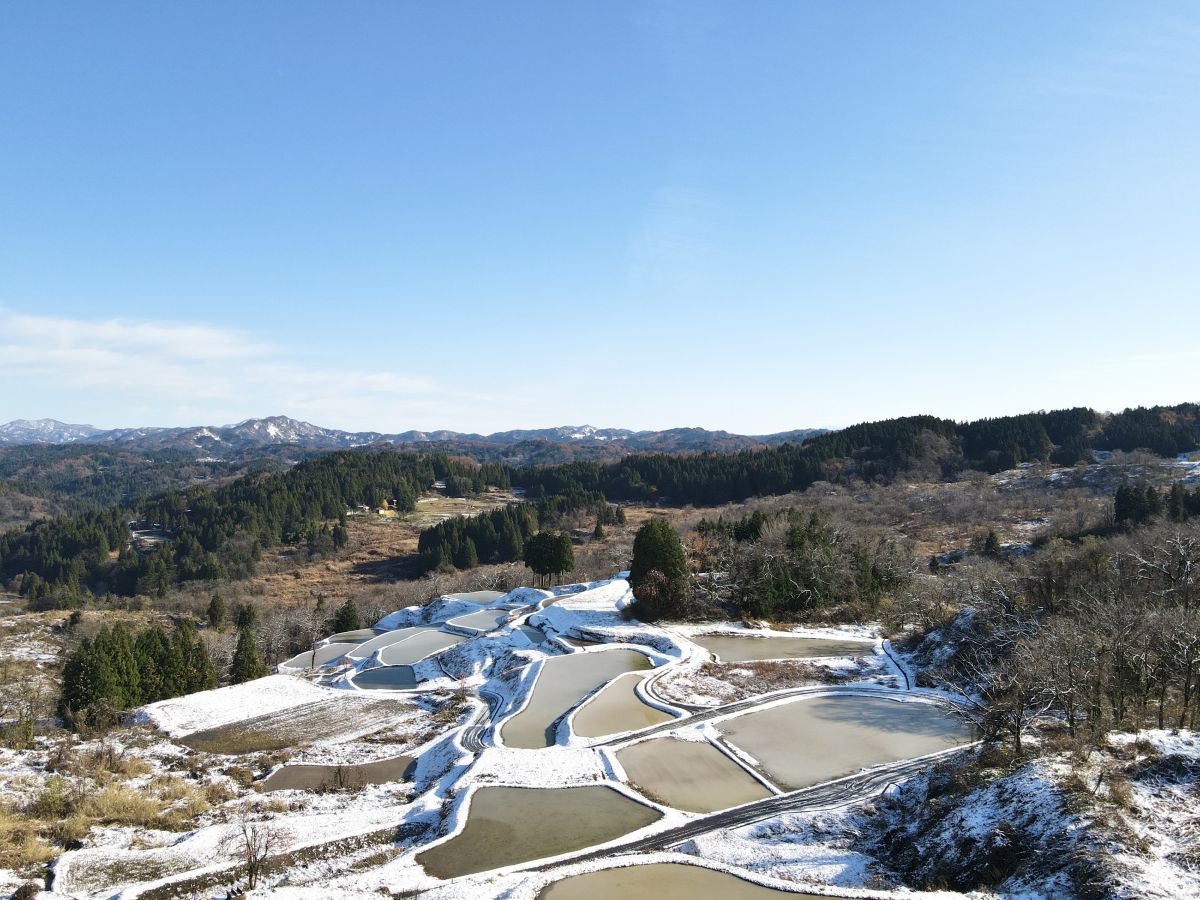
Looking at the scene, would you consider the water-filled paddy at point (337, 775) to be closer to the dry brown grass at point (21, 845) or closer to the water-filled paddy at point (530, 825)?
the water-filled paddy at point (530, 825)

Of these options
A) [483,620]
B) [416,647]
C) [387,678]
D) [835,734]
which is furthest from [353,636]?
[835,734]

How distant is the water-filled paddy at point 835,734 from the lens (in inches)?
830

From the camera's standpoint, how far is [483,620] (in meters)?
47.8

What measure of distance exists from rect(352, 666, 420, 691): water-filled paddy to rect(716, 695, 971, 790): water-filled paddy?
18.8 metres

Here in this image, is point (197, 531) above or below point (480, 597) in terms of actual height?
below

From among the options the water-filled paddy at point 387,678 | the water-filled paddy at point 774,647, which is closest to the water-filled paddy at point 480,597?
the water-filled paddy at point 387,678

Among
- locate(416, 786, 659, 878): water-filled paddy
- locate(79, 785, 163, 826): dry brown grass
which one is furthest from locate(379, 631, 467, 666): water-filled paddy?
locate(416, 786, 659, 878): water-filled paddy

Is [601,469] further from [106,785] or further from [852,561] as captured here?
[106,785]

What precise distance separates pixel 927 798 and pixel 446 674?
1029 inches

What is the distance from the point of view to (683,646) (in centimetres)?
3562

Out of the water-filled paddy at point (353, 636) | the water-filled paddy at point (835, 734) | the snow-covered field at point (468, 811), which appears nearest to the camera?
the snow-covered field at point (468, 811)

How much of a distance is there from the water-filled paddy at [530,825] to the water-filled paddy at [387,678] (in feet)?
55.8

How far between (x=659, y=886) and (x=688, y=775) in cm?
659

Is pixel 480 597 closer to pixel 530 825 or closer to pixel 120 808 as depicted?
pixel 120 808
